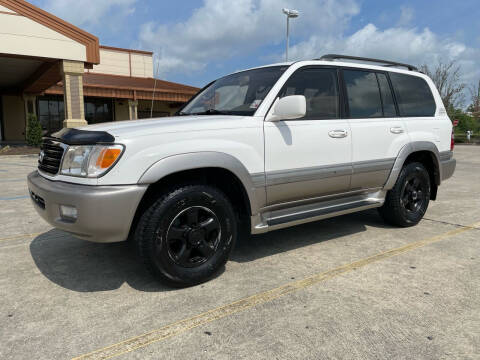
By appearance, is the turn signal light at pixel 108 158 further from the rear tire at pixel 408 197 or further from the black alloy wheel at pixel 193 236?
the rear tire at pixel 408 197

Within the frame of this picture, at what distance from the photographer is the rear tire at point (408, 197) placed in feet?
14.4

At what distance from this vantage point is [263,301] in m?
2.69

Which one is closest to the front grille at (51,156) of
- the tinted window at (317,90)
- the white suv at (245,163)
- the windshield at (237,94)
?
the white suv at (245,163)

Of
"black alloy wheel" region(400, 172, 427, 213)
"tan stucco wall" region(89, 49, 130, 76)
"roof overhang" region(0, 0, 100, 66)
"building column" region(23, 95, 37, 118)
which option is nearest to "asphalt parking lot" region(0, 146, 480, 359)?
"black alloy wheel" region(400, 172, 427, 213)

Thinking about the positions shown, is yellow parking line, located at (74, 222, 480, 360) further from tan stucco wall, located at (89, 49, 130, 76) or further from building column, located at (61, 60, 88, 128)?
tan stucco wall, located at (89, 49, 130, 76)

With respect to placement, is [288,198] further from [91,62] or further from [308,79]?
[91,62]

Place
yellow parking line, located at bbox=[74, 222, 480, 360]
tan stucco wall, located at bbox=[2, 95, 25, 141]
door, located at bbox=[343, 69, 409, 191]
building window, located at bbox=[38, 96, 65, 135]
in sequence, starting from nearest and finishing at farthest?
1. yellow parking line, located at bbox=[74, 222, 480, 360]
2. door, located at bbox=[343, 69, 409, 191]
3. building window, located at bbox=[38, 96, 65, 135]
4. tan stucco wall, located at bbox=[2, 95, 25, 141]

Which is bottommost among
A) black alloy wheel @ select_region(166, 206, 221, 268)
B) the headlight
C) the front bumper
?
black alloy wheel @ select_region(166, 206, 221, 268)

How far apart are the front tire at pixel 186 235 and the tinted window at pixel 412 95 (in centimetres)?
263

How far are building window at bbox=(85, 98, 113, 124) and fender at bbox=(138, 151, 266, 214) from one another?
2562 centimetres

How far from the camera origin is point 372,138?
397cm

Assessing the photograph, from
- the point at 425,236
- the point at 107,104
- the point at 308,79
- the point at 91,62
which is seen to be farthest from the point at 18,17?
the point at 425,236

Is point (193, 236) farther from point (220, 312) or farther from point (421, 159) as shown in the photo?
point (421, 159)

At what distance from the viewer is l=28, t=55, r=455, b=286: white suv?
104 inches
